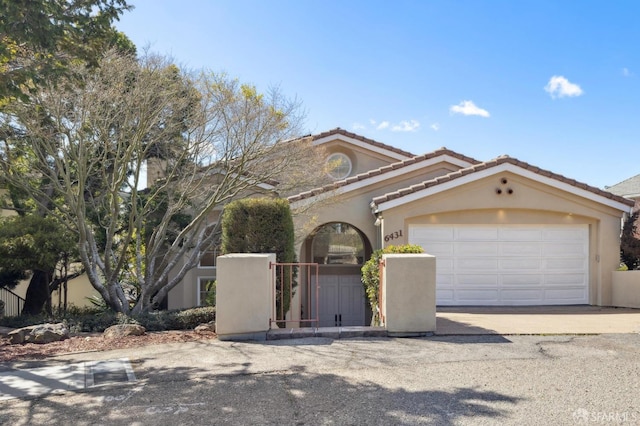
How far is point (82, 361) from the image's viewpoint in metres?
6.81

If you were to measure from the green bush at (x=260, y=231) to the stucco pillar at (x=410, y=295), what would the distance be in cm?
283

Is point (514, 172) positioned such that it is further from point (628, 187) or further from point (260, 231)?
point (628, 187)

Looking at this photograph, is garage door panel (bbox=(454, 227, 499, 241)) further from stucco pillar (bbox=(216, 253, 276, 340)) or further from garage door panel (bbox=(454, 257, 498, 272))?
stucco pillar (bbox=(216, 253, 276, 340))

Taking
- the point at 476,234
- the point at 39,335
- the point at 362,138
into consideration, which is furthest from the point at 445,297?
the point at 39,335

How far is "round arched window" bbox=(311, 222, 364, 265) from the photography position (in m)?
14.9

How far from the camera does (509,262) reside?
504 inches

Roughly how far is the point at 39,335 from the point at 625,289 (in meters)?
13.5

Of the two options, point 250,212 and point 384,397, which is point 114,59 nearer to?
point 250,212

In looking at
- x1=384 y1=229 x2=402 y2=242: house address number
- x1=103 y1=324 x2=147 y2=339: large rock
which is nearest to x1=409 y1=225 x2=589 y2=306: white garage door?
x1=384 y1=229 x2=402 y2=242: house address number

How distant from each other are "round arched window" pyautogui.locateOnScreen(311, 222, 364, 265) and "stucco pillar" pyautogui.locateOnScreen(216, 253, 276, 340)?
22.5 ft

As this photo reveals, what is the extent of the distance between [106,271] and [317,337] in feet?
20.7

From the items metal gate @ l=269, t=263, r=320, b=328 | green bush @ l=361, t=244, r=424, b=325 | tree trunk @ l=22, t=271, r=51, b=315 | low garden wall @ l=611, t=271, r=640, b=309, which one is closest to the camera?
metal gate @ l=269, t=263, r=320, b=328

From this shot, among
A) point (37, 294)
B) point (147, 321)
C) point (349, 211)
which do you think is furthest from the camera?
point (37, 294)

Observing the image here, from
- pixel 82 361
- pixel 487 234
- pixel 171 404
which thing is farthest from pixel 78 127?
pixel 487 234
